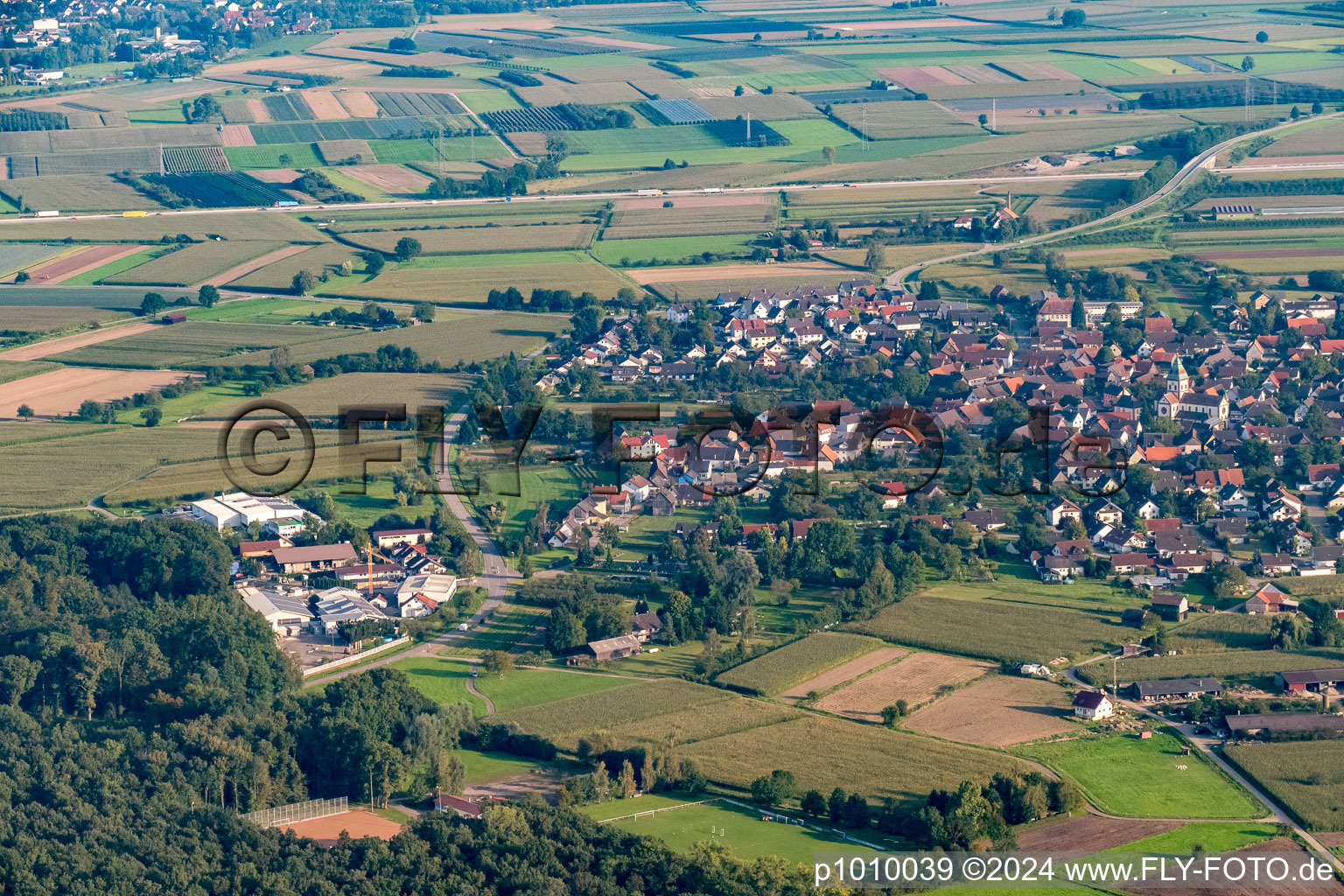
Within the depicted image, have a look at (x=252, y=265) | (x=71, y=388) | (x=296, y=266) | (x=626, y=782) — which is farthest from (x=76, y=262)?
(x=626, y=782)

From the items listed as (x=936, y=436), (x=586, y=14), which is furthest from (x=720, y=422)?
(x=586, y=14)

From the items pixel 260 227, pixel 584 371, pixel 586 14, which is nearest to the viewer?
pixel 584 371

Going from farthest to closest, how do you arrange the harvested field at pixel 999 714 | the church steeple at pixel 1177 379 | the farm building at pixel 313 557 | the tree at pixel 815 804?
the church steeple at pixel 1177 379
the farm building at pixel 313 557
the harvested field at pixel 999 714
the tree at pixel 815 804

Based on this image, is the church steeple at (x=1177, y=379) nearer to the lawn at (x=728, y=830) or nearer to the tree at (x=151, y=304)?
the lawn at (x=728, y=830)

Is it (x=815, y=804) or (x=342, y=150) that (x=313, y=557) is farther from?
(x=342, y=150)

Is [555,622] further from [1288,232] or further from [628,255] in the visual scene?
[1288,232]

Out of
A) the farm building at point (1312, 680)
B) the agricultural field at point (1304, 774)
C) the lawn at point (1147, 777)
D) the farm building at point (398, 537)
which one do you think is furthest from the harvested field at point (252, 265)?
the agricultural field at point (1304, 774)
